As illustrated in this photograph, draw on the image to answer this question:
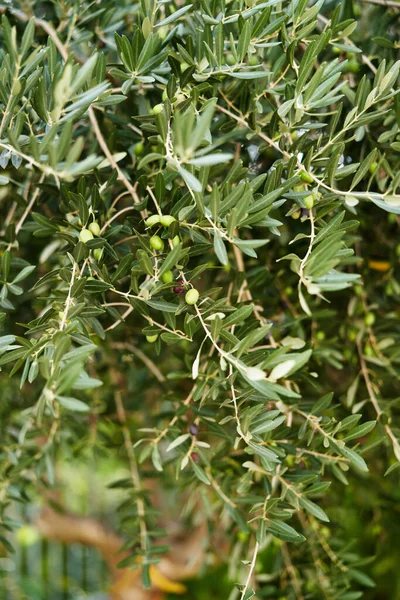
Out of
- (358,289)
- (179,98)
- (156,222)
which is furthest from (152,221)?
(358,289)

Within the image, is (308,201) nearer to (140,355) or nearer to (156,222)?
(156,222)

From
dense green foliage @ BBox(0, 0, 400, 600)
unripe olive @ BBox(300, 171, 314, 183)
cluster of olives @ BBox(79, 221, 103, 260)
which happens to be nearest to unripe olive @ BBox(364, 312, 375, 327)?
dense green foliage @ BBox(0, 0, 400, 600)

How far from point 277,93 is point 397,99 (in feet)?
0.40

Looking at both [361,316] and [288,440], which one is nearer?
[288,440]

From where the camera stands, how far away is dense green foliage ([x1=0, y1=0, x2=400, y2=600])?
469 millimetres

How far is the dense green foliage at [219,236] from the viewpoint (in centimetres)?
47

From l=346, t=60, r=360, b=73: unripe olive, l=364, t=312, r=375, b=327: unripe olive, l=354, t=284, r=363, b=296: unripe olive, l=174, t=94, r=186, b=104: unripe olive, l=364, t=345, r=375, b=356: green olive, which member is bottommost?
l=364, t=345, r=375, b=356: green olive

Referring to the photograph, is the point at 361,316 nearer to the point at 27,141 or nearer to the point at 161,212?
the point at 161,212

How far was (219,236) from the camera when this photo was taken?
472 mm

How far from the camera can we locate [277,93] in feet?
1.91

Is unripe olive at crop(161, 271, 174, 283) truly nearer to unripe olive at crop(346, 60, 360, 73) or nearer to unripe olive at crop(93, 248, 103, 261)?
unripe olive at crop(93, 248, 103, 261)

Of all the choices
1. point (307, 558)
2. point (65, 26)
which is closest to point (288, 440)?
point (307, 558)

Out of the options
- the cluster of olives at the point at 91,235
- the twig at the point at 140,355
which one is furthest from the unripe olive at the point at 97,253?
the twig at the point at 140,355

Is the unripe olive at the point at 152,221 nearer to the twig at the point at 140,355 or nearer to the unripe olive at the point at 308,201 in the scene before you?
the unripe olive at the point at 308,201
